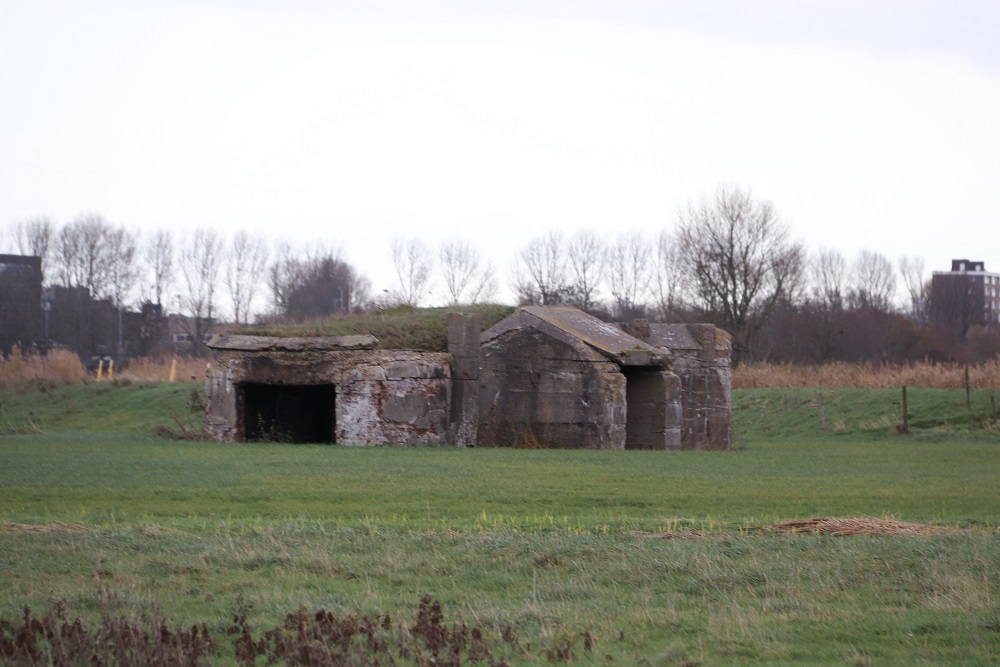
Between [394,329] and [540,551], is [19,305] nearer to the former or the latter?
[394,329]

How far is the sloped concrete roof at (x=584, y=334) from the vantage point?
24.1 metres

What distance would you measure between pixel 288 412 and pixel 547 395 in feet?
22.8

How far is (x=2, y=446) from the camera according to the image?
2152 centimetres

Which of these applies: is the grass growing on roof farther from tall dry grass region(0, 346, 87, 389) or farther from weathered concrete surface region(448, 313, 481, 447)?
tall dry grass region(0, 346, 87, 389)

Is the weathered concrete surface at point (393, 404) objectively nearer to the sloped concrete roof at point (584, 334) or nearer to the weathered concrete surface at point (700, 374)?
the sloped concrete roof at point (584, 334)

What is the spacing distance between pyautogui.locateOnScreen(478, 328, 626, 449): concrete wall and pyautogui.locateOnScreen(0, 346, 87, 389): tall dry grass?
23971mm

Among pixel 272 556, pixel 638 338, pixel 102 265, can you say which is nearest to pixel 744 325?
pixel 638 338

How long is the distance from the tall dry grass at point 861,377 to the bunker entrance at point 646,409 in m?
16.9

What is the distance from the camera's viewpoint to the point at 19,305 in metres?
65.6

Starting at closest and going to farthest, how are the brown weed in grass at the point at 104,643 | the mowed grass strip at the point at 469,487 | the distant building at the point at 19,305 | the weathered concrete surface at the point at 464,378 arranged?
the brown weed in grass at the point at 104,643, the mowed grass strip at the point at 469,487, the weathered concrete surface at the point at 464,378, the distant building at the point at 19,305

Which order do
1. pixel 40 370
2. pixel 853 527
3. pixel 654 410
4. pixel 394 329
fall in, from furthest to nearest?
1. pixel 40 370
2. pixel 654 410
3. pixel 394 329
4. pixel 853 527

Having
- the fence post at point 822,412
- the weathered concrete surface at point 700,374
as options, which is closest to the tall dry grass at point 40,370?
the weathered concrete surface at point 700,374

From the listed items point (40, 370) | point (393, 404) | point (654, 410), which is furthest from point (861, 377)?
point (40, 370)

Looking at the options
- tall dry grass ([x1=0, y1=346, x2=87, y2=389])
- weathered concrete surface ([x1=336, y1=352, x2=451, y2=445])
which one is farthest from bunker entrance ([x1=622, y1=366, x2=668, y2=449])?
tall dry grass ([x1=0, y1=346, x2=87, y2=389])
